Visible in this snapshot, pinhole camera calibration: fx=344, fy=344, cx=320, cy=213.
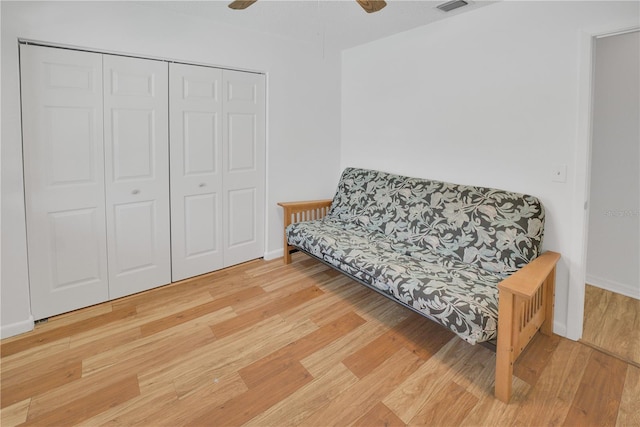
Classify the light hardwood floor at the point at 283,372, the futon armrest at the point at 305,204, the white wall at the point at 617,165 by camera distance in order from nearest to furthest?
the light hardwood floor at the point at 283,372 < the white wall at the point at 617,165 < the futon armrest at the point at 305,204

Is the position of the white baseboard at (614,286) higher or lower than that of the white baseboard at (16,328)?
higher

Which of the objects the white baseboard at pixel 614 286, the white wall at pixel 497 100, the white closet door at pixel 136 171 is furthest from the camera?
the white baseboard at pixel 614 286

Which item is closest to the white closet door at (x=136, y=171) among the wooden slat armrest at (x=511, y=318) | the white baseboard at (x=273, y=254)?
the white baseboard at (x=273, y=254)

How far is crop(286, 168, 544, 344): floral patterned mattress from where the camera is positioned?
1.91 meters

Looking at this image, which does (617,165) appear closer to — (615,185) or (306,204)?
(615,185)

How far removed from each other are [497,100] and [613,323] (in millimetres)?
1771

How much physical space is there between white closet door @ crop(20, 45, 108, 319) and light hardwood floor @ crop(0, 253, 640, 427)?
0.91 ft

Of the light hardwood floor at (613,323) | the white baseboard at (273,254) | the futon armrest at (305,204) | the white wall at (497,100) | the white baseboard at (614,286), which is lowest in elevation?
the light hardwood floor at (613,323)

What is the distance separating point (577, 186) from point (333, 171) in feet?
7.70

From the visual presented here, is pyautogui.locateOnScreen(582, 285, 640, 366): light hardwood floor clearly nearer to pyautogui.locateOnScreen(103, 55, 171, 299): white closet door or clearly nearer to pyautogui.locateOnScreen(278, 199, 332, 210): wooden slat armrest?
pyautogui.locateOnScreen(278, 199, 332, 210): wooden slat armrest

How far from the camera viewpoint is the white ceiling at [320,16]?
253 centimetres

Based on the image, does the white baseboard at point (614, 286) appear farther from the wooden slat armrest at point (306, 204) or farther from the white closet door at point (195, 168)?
the white closet door at point (195, 168)

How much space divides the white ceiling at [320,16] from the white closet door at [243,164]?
0.46m

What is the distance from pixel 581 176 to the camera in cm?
213
